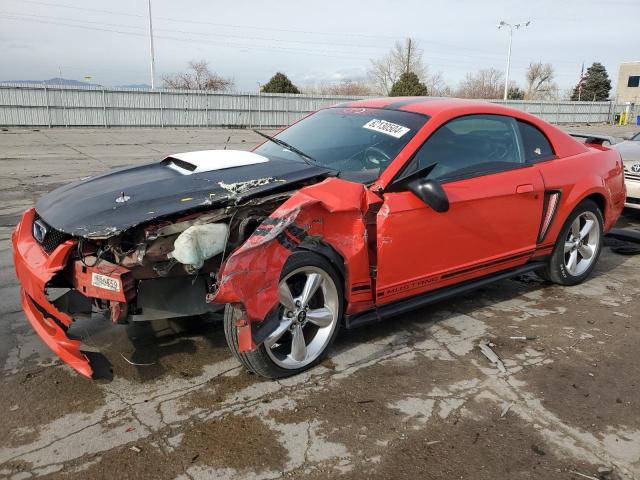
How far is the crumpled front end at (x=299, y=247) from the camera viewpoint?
2768 millimetres

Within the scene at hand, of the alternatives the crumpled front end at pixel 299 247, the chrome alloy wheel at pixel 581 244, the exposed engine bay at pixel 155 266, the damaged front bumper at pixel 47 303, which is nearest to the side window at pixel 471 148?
the crumpled front end at pixel 299 247

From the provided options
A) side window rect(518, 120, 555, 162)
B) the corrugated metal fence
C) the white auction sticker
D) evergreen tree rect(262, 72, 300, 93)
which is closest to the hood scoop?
the white auction sticker

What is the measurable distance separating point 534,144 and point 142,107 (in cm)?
2589

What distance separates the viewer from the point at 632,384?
3289 millimetres

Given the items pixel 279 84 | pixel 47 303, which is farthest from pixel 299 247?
pixel 279 84

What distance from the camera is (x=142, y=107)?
27.3 m

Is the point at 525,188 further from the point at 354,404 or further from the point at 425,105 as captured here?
the point at 354,404

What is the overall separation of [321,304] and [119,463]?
1.41 meters

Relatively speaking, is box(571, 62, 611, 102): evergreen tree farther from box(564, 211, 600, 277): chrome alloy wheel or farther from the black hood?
the black hood

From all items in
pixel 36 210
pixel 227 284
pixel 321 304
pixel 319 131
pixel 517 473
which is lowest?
pixel 517 473

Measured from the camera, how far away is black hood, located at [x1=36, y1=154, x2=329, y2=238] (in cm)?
293

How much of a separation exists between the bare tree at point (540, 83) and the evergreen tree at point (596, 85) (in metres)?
3.74

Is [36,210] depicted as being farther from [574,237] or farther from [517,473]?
[574,237]

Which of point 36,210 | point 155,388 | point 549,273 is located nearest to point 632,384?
point 549,273
